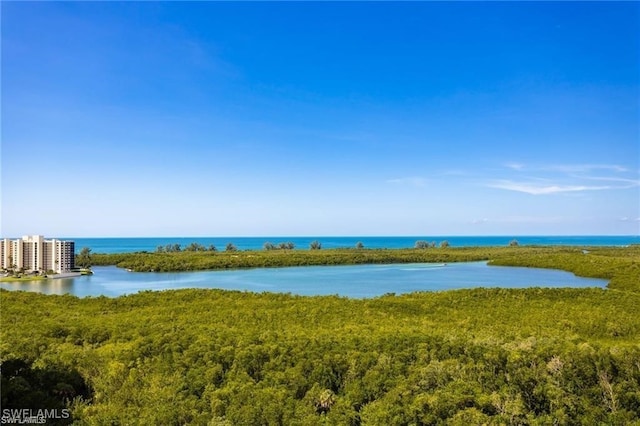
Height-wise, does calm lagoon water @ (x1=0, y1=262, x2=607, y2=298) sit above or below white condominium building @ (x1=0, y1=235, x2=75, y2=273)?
below

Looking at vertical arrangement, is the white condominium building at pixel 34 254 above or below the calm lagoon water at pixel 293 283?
above

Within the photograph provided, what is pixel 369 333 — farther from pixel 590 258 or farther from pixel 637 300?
pixel 590 258

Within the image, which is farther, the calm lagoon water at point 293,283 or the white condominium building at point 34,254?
the white condominium building at point 34,254

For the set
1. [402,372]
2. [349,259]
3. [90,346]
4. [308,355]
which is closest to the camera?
[402,372]

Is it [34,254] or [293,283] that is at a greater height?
[34,254]

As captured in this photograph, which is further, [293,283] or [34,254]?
[34,254]

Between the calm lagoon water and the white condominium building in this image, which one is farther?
the white condominium building

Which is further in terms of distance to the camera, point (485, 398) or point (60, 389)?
point (60, 389)

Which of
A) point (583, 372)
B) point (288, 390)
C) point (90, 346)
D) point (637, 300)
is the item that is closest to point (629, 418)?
point (583, 372)
